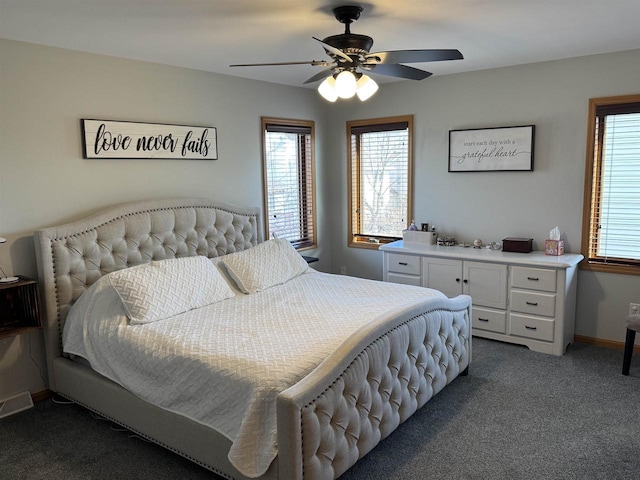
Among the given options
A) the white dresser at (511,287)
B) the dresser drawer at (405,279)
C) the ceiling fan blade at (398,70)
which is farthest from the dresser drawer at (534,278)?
the ceiling fan blade at (398,70)

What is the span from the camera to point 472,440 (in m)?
2.76

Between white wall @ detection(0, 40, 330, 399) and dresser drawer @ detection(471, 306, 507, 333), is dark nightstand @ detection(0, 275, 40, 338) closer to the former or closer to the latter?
white wall @ detection(0, 40, 330, 399)

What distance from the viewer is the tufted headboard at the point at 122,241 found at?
3215 mm

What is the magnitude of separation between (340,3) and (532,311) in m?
2.79

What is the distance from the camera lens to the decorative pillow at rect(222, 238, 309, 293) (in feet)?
→ 12.1

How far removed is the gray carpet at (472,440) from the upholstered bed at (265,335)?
0.14 metres

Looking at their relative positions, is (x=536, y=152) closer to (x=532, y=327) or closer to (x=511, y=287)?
(x=511, y=287)

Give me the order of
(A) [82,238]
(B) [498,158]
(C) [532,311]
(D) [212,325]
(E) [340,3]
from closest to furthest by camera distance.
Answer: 1. (E) [340,3]
2. (D) [212,325]
3. (A) [82,238]
4. (C) [532,311]
5. (B) [498,158]

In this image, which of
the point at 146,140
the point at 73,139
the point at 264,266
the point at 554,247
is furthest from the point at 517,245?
the point at 73,139

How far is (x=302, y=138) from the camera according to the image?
17.2ft

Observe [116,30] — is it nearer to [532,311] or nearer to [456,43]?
[456,43]

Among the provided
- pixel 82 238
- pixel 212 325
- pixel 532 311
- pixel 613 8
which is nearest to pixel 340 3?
pixel 613 8

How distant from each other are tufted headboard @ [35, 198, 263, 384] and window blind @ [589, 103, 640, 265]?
9.70 feet

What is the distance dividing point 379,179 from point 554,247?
74.5 inches
